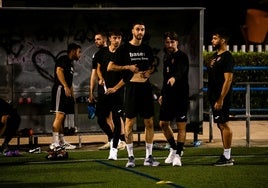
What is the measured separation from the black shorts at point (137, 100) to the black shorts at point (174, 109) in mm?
416

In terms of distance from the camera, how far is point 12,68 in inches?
589

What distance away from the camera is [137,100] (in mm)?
11719

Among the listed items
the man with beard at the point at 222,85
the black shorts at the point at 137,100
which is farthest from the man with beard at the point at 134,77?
the man with beard at the point at 222,85

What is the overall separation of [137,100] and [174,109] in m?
0.69

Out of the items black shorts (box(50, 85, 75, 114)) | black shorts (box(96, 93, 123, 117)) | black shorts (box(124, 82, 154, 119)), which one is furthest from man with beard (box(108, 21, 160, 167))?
black shorts (box(50, 85, 75, 114))

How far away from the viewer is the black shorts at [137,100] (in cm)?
1169

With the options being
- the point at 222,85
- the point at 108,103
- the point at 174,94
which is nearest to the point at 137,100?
the point at 174,94

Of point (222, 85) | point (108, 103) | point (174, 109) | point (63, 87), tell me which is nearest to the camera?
point (222, 85)

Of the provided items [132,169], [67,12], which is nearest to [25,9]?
[67,12]

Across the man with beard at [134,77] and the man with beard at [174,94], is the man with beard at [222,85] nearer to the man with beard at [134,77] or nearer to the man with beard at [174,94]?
the man with beard at [174,94]

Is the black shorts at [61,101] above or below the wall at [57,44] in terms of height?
below

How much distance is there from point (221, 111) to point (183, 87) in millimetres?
752

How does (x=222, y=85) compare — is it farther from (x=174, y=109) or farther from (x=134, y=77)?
(x=134, y=77)

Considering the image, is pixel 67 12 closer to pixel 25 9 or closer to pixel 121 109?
pixel 25 9
